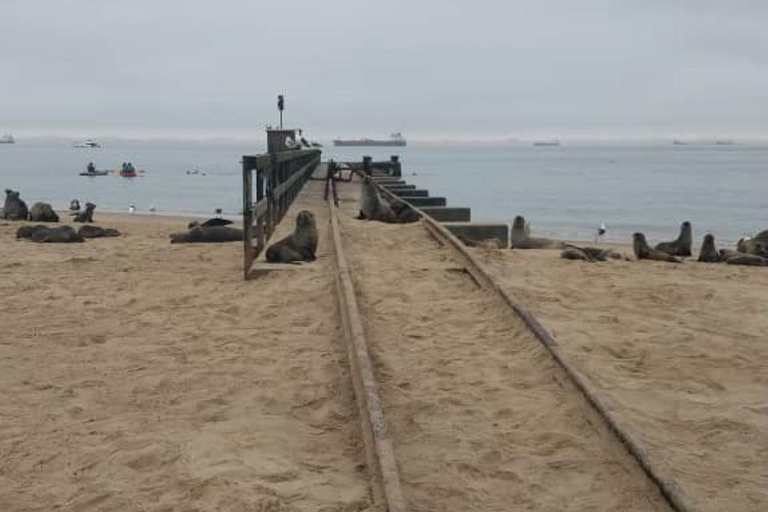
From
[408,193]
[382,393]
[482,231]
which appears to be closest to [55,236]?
[482,231]

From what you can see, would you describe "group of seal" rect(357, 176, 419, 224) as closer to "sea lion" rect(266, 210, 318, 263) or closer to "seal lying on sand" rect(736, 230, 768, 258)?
"sea lion" rect(266, 210, 318, 263)

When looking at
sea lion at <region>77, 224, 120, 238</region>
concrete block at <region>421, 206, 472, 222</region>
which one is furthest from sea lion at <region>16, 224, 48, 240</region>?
concrete block at <region>421, 206, 472, 222</region>

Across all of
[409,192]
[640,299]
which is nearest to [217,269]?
[640,299]

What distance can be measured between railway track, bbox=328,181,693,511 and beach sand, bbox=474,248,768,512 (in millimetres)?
241

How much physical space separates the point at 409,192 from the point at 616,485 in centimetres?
2010

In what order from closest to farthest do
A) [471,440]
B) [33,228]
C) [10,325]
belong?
[471,440]
[10,325]
[33,228]

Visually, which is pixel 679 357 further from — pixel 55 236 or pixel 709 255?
pixel 55 236

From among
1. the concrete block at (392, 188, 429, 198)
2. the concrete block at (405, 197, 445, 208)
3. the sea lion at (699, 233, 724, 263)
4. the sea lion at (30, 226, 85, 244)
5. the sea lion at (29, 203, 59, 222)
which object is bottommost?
the sea lion at (699, 233, 724, 263)

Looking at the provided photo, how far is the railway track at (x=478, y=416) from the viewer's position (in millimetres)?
3596

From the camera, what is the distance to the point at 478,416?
15.0 feet

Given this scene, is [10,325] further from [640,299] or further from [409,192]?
[409,192]

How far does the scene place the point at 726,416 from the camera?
4.64 m

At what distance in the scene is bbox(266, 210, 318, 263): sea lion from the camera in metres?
9.80

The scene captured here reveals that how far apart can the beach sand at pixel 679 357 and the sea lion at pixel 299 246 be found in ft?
7.72
